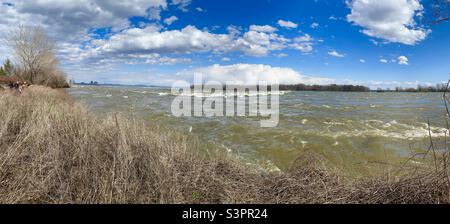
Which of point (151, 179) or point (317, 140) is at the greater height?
point (151, 179)

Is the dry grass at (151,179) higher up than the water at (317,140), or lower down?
higher up

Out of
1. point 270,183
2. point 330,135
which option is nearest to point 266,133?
point 330,135

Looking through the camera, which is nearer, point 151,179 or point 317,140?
point 151,179

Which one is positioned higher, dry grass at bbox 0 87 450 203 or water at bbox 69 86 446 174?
dry grass at bbox 0 87 450 203

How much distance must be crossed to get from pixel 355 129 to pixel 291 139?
514 cm

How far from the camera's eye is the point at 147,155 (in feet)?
20.2

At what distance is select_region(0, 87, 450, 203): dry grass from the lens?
15.6 feet

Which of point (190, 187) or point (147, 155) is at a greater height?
point (147, 155)

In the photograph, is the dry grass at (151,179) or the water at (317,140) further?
the water at (317,140)

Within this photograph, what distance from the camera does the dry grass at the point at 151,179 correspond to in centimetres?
474

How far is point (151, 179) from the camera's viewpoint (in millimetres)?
5371

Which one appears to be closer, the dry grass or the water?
the dry grass

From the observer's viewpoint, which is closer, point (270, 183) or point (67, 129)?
point (270, 183)
